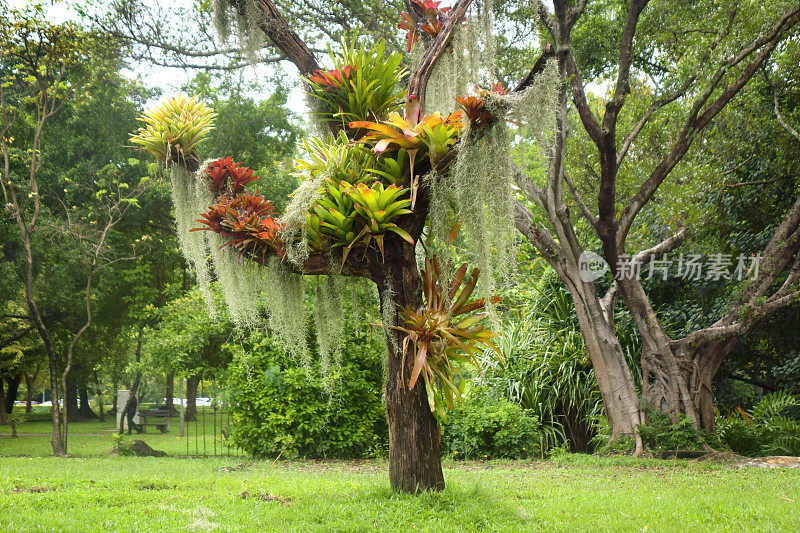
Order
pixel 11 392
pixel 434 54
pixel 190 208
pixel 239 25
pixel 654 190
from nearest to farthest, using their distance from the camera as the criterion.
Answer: pixel 434 54 → pixel 190 208 → pixel 239 25 → pixel 654 190 → pixel 11 392

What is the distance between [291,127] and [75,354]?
7722 mm

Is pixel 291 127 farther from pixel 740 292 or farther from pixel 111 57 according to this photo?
pixel 740 292

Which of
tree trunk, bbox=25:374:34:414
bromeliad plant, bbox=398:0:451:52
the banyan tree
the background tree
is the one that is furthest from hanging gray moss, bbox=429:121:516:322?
tree trunk, bbox=25:374:34:414

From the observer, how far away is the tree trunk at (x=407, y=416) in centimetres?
346

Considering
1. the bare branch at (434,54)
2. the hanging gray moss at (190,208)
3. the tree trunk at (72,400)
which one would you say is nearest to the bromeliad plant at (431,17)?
the bare branch at (434,54)

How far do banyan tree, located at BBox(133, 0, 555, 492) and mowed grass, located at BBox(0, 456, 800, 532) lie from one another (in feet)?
1.37

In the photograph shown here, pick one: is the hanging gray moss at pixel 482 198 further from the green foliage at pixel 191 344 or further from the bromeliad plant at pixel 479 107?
the green foliage at pixel 191 344

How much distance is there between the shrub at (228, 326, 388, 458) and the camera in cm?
721

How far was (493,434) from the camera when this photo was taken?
24.0 feet

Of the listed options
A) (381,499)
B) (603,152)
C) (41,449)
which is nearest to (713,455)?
(603,152)

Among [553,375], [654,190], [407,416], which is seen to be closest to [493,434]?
[553,375]

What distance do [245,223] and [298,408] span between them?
4.51 metres

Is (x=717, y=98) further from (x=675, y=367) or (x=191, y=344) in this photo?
(x=191, y=344)

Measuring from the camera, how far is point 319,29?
28.5ft
